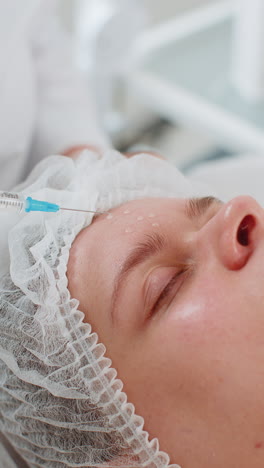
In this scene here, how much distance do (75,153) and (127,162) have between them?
0.19 m

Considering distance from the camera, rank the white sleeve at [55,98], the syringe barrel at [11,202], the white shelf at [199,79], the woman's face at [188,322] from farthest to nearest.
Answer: the white shelf at [199,79], the white sleeve at [55,98], the syringe barrel at [11,202], the woman's face at [188,322]

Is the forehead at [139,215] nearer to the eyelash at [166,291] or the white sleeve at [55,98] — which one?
the eyelash at [166,291]

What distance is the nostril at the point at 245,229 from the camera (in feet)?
2.73

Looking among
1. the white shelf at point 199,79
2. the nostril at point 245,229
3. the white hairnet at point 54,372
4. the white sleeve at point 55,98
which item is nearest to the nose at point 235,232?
the nostril at point 245,229

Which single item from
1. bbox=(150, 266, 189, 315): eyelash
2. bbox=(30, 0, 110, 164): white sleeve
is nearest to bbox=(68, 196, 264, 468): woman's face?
bbox=(150, 266, 189, 315): eyelash

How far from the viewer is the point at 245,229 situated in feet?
2.78

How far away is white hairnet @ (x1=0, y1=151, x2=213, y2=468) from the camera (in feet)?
2.61

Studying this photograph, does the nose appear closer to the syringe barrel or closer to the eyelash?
the eyelash

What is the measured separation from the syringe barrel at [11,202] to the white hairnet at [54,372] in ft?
0.09

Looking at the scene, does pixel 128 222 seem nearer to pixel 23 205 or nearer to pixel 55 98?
pixel 23 205

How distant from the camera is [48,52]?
4.83 feet

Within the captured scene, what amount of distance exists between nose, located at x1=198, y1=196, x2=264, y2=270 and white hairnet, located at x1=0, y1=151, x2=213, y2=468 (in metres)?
0.22

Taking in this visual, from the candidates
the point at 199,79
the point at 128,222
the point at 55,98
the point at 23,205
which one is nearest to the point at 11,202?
the point at 23,205

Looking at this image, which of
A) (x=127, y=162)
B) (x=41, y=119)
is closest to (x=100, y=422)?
(x=127, y=162)
